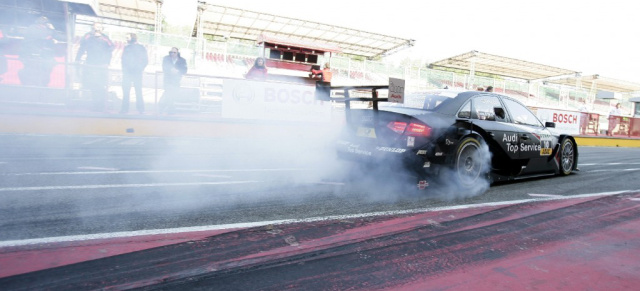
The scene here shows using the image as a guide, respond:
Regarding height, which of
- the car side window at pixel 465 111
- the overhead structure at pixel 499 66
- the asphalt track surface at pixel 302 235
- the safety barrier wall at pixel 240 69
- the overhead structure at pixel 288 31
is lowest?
the asphalt track surface at pixel 302 235

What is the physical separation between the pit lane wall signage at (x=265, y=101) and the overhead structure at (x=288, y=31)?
37.9 ft

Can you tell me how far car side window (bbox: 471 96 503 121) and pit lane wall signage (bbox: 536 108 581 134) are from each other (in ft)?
40.7

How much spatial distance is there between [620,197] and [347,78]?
17754 millimetres

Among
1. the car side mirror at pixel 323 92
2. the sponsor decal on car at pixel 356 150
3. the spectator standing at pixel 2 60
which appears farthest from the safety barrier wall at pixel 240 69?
the sponsor decal on car at pixel 356 150

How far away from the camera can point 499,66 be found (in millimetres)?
33344

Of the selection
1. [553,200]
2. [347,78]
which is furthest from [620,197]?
[347,78]

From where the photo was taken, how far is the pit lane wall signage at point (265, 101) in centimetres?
1155

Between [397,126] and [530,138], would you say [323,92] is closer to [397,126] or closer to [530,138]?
[397,126]

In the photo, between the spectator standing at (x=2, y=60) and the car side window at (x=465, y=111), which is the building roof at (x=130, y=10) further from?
the car side window at (x=465, y=111)

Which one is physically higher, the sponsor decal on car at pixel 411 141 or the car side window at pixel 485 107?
the car side window at pixel 485 107

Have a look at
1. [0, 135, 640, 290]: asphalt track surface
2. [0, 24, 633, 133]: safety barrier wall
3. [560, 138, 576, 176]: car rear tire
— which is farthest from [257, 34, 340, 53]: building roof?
[0, 135, 640, 290]: asphalt track surface

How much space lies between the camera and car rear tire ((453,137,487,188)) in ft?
16.5

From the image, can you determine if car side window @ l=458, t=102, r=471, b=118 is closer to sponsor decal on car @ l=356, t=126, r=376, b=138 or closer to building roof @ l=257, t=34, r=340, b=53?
sponsor decal on car @ l=356, t=126, r=376, b=138

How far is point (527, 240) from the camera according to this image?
3205mm
